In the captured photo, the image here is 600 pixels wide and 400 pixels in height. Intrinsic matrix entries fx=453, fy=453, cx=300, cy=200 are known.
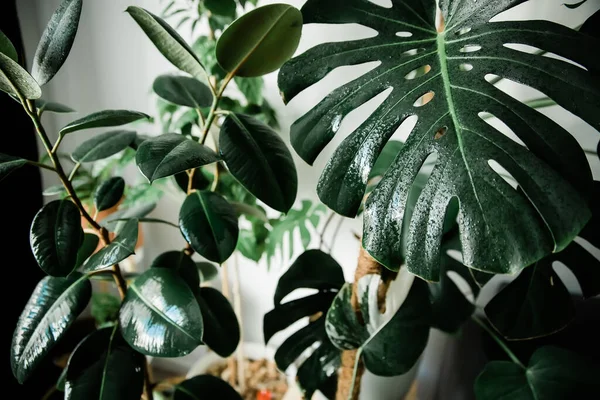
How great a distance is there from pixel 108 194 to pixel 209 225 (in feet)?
0.77

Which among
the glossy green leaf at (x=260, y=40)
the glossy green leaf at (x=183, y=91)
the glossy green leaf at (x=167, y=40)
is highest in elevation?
the glossy green leaf at (x=260, y=40)

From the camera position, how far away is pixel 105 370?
69 centimetres

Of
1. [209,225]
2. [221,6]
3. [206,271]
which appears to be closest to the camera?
[209,225]

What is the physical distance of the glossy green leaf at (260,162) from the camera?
0.62 m

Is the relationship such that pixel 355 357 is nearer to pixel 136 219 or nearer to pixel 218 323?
pixel 218 323

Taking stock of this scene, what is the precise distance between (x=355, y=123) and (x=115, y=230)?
2.01 feet

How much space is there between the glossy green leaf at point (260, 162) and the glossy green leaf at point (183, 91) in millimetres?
152

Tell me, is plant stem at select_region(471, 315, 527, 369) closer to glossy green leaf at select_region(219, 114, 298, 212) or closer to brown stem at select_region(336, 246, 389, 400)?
brown stem at select_region(336, 246, 389, 400)

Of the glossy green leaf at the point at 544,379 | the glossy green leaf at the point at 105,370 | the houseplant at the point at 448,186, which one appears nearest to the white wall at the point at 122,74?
the houseplant at the point at 448,186

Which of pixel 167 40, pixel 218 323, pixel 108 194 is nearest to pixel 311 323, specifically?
pixel 218 323

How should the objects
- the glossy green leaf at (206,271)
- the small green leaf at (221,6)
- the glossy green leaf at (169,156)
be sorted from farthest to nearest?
1. the glossy green leaf at (206,271)
2. the small green leaf at (221,6)
3. the glossy green leaf at (169,156)

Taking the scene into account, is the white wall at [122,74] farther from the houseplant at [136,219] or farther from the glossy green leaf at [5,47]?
the glossy green leaf at [5,47]

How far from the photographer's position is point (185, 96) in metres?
0.81

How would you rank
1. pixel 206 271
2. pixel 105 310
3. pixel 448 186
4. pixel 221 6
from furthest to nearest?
pixel 105 310
pixel 206 271
pixel 221 6
pixel 448 186
